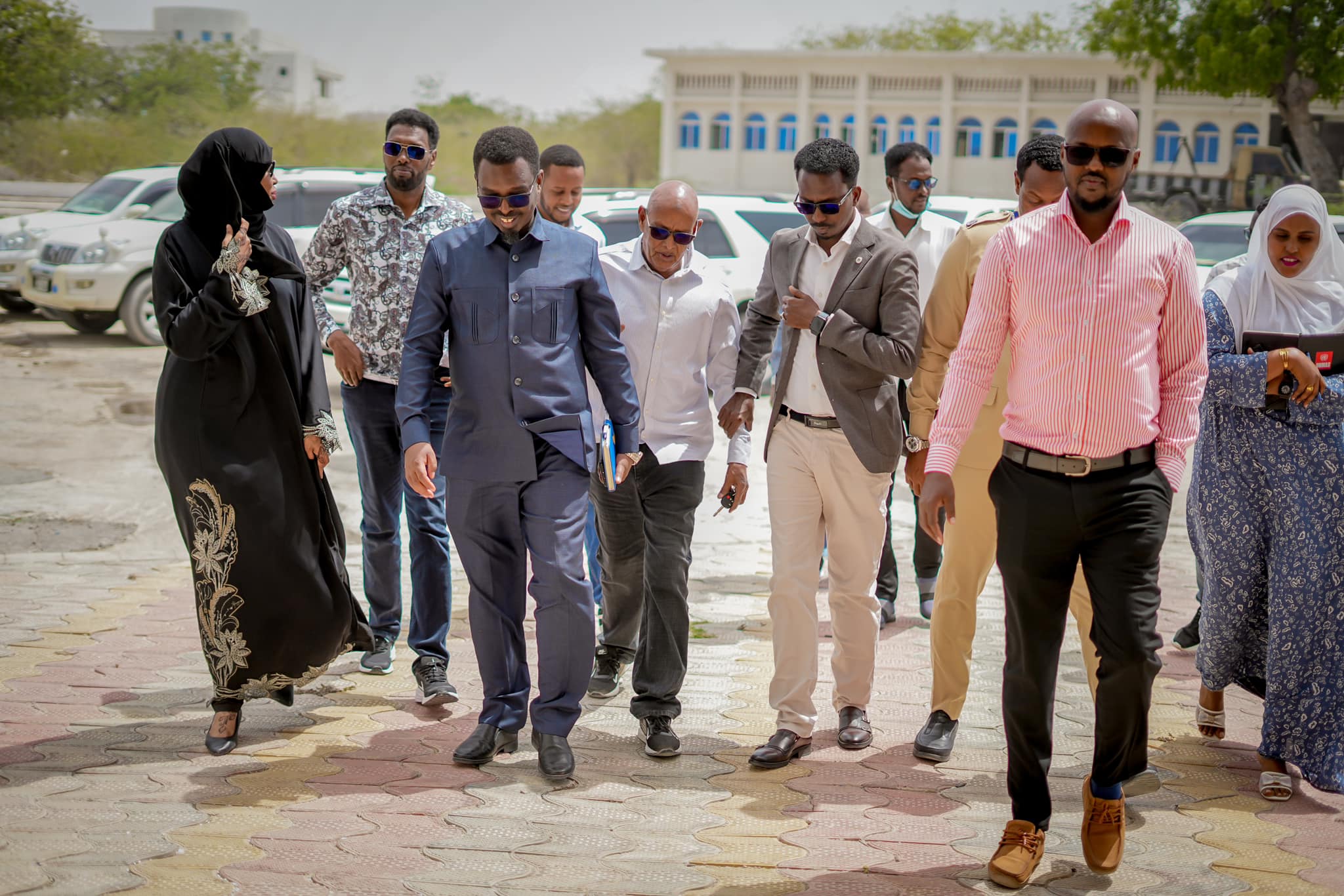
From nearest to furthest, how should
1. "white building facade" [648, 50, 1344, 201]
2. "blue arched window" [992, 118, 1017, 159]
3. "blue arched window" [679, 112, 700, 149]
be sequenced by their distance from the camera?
"white building facade" [648, 50, 1344, 201], "blue arched window" [992, 118, 1017, 159], "blue arched window" [679, 112, 700, 149]

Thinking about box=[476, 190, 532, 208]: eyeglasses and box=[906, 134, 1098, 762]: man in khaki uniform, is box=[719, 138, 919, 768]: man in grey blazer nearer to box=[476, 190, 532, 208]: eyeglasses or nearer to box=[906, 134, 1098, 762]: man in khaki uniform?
box=[906, 134, 1098, 762]: man in khaki uniform

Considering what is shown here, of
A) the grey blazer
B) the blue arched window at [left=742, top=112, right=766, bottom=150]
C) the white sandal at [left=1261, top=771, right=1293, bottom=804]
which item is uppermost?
the blue arched window at [left=742, top=112, right=766, bottom=150]

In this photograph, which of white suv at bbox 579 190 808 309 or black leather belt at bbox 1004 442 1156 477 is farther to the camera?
white suv at bbox 579 190 808 309

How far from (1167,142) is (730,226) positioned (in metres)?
37.7

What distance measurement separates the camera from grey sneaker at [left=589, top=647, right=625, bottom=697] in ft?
18.4

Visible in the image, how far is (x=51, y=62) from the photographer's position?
4672cm

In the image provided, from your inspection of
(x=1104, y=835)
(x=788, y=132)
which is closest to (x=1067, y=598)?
(x=1104, y=835)

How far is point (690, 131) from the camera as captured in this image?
168 ft

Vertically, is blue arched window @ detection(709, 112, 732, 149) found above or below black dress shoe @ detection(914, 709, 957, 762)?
above

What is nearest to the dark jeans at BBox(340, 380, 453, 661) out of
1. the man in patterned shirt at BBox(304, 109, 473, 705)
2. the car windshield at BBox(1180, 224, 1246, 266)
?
the man in patterned shirt at BBox(304, 109, 473, 705)

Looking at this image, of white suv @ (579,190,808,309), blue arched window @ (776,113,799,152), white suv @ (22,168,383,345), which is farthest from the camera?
blue arched window @ (776,113,799,152)

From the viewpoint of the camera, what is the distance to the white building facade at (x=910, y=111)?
46750mm

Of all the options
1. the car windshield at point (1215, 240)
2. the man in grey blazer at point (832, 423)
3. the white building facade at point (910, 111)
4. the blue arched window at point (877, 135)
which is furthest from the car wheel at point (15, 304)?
the blue arched window at point (877, 135)

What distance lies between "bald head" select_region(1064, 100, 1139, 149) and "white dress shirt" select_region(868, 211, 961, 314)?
3050 mm
